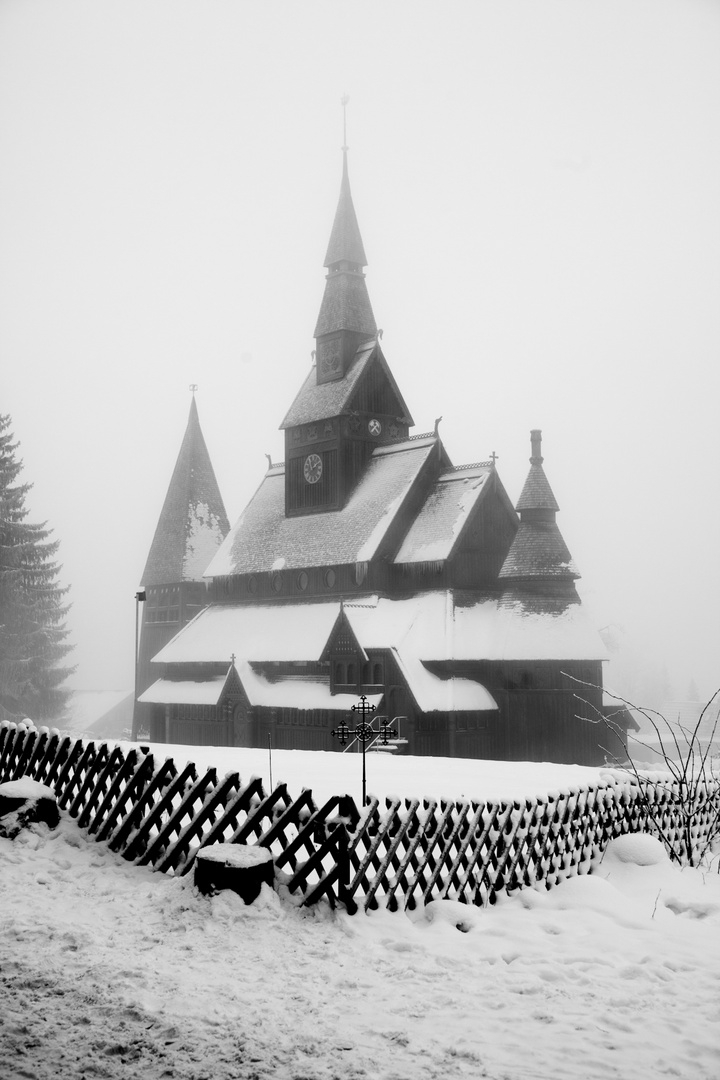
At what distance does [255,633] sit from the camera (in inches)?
1491

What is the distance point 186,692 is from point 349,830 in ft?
105

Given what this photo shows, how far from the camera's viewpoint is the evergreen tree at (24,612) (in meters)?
45.1

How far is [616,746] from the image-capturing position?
33344mm

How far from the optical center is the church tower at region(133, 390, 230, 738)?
150 feet

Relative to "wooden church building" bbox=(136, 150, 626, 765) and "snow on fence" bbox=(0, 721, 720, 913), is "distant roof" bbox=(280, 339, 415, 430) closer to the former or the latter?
"wooden church building" bbox=(136, 150, 626, 765)

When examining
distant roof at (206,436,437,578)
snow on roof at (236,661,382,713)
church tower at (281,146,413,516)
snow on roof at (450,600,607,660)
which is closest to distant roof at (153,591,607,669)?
snow on roof at (450,600,607,660)

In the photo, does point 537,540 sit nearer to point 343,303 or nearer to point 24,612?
point 343,303

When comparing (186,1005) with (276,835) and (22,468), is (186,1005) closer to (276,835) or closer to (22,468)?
(276,835)

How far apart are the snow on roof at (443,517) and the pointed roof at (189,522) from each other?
13698 millimetres

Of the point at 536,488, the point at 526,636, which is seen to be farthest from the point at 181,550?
the point at 526,636

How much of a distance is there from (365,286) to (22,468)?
18854 mm

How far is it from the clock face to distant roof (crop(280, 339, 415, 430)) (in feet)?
5.22

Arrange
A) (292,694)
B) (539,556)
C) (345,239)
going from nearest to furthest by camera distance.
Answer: (539,556) → (292,694) → (345,239)

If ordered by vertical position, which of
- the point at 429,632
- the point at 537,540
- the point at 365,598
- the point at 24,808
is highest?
the point at 537,540
